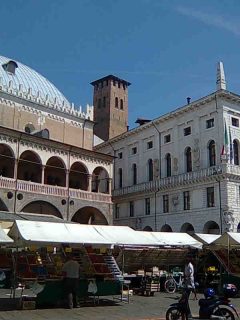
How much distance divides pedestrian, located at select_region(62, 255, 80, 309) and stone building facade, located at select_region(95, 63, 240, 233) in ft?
71.1

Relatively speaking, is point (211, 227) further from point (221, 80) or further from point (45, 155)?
point (45, 155)

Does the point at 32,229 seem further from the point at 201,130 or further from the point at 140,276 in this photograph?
the point at 201,130

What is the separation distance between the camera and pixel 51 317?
11.4 meters

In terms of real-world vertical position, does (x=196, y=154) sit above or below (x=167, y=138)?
below

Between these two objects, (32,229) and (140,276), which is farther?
(140,276)

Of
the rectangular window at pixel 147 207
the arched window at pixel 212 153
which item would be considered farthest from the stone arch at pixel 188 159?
the rectangular window at pixel 147 207

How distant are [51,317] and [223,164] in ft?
84.4

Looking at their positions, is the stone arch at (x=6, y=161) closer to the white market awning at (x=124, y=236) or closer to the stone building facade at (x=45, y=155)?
the stone building facade at (x=45, y=155)

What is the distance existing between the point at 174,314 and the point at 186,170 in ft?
97.2

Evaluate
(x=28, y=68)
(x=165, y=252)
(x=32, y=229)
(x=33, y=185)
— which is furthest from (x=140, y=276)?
(x=28, y=68)

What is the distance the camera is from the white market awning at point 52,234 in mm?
12884

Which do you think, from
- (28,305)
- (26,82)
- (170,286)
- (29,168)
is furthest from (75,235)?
(26,82)

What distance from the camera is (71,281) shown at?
43.4 feet

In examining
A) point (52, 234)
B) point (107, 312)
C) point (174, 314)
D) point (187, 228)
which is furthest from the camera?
point (187, 228)
